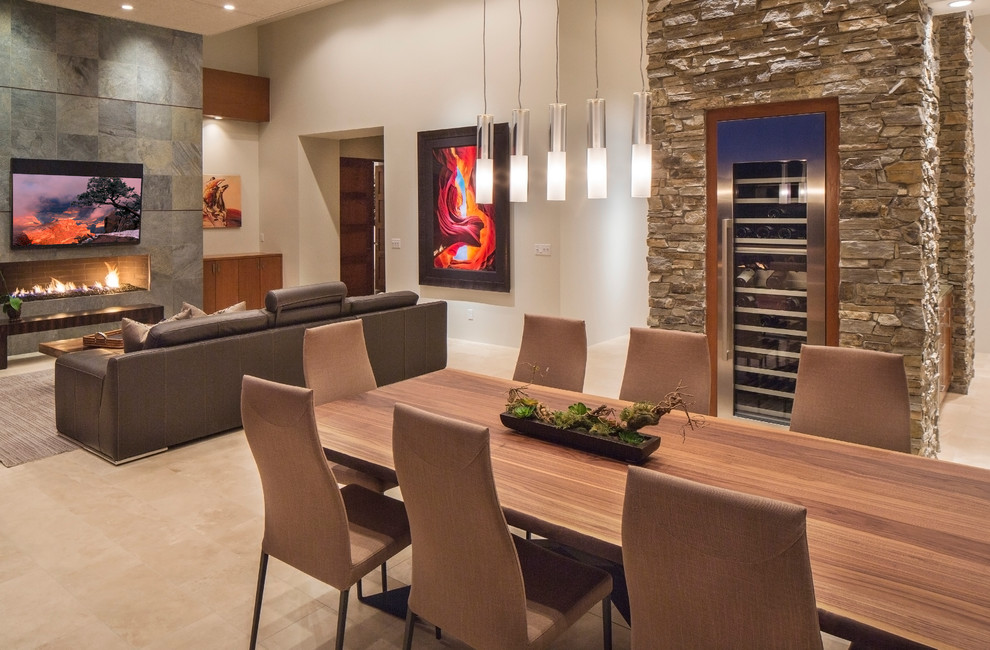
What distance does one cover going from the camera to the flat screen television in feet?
22.7

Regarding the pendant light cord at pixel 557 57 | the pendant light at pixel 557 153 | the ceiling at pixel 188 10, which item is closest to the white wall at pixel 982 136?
the pendant light cord at pixel 557 57

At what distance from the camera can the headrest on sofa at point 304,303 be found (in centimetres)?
479

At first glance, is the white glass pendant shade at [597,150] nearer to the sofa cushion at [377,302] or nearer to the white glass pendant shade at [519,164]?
the white glass pendant shade at [519,164]

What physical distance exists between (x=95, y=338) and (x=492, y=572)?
5.15m

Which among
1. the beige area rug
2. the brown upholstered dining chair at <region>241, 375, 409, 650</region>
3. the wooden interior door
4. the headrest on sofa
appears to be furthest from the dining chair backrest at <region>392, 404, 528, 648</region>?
the wooden interior door

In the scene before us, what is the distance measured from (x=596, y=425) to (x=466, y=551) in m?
0.70

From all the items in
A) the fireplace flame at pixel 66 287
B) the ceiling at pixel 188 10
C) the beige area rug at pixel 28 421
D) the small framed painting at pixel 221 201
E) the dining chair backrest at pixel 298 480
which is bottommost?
the beige area rug at pixel 28 421

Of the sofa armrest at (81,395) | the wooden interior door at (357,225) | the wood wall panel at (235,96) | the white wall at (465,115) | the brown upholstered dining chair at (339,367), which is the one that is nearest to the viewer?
the brown upholstered dining chair at (339,367)

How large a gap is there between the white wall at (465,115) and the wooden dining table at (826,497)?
4.69 m

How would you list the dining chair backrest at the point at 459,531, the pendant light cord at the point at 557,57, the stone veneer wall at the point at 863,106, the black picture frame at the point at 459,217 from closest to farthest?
the dining chair backrest at the point at 459,531 → the stone veneer wall at the point at 863,106 → the pendant light cord at the point at 557,57 → the black picture frame at the point at 459,217

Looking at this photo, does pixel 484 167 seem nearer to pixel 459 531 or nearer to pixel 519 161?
pixel 519 161

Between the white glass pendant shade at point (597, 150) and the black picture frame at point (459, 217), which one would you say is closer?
the white glass pendant shade at point (597, 150)

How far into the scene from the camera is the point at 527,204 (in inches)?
287

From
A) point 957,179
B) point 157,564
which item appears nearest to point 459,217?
point 957,179
